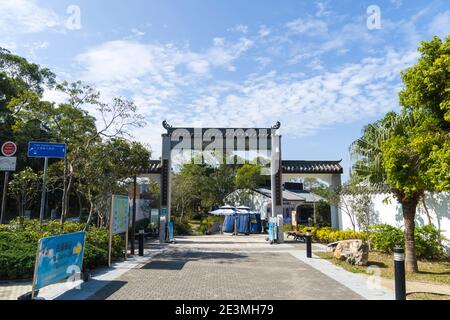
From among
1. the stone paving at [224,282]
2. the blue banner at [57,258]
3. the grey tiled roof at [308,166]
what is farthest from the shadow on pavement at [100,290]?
the grey tiled roof at [308,166]

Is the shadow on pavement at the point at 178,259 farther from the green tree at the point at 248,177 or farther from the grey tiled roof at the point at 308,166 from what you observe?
the green tree at the point at 248,177

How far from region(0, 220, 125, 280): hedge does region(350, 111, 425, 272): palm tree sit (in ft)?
26.2

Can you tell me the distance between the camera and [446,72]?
6.30 meters

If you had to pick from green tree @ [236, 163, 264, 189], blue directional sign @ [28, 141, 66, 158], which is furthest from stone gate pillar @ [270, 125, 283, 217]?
green tree @ [236, 163, 264, 189]

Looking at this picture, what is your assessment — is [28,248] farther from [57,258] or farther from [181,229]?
[181,229]

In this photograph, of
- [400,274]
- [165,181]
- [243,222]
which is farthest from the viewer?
[243,222]

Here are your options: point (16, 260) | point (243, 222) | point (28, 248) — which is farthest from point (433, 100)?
point (243, 222)

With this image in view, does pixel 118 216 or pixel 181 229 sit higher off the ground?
pixel 118 216

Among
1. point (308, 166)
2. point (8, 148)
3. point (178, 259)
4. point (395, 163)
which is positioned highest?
point (308, 166)

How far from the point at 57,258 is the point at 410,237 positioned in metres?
8.79

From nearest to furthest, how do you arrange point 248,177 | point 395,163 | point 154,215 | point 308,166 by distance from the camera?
point 395,163
point 308,166
point 154,215
point 248,177

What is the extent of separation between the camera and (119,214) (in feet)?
33.8
